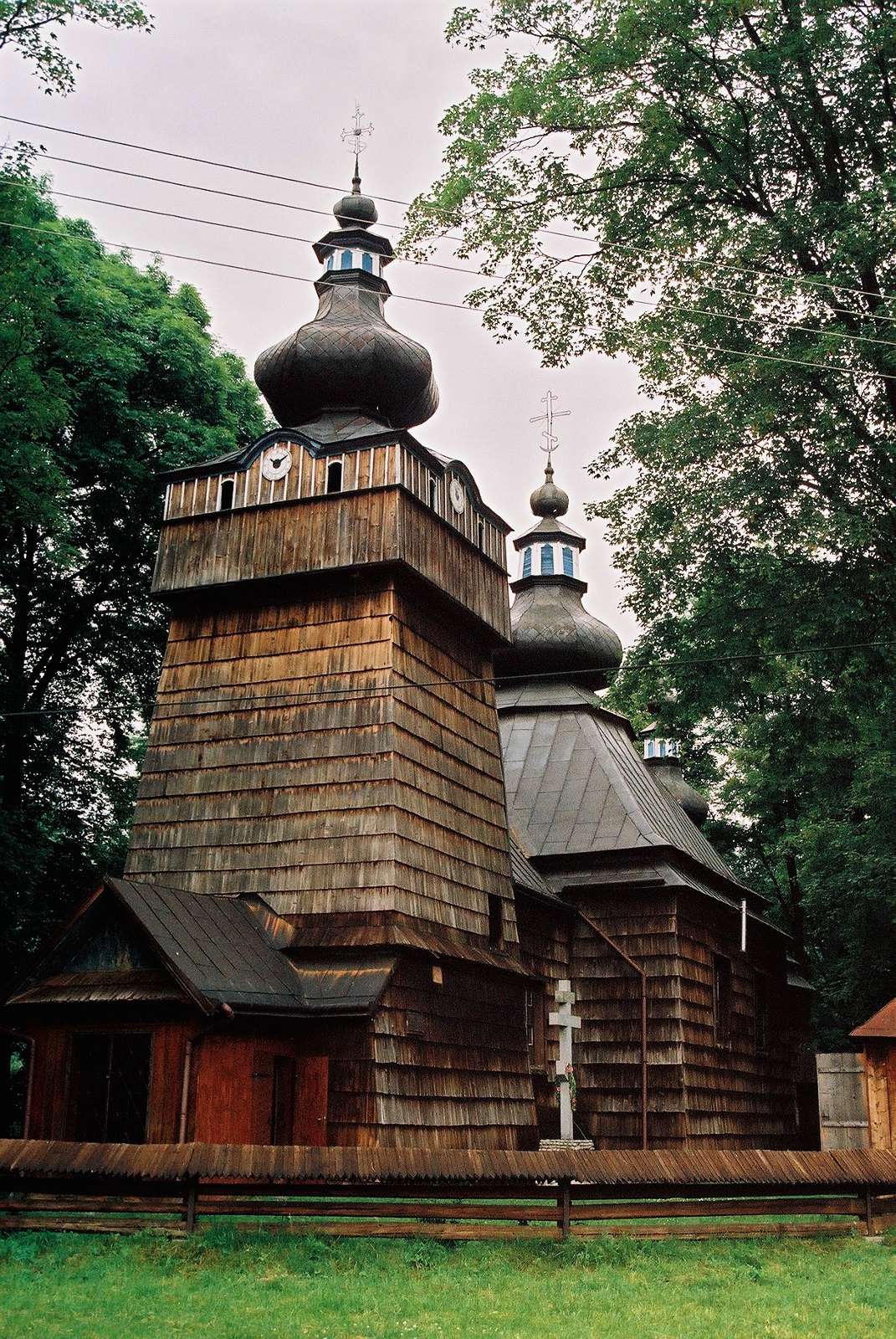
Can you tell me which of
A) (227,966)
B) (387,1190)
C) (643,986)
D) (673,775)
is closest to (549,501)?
(673,775)

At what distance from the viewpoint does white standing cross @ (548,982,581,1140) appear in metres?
19.0

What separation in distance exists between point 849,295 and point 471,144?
524 centimetres

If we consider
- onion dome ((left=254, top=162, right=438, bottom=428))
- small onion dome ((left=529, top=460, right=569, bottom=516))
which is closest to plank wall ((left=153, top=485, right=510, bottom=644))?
onion dome ((left=254, top=162, right=438, bottom=428))

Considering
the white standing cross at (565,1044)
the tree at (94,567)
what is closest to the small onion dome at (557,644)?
the tree at (94,567)

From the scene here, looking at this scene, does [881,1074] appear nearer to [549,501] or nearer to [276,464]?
[276,464]

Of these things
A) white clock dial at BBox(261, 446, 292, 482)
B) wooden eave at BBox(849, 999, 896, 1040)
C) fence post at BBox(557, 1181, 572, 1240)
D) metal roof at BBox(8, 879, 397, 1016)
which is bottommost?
fence post at BBox(557, 1181, 572, 1240)

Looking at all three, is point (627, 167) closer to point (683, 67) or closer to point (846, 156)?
point (683, 67)

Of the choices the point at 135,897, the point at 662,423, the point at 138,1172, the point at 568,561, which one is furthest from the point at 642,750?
the point at 138,1172

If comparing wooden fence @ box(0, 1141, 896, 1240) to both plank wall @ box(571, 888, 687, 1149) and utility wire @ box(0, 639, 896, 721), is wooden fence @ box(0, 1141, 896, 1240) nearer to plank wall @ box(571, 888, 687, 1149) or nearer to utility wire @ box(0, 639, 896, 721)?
utility wire @ box(0, 639, 896, 721)

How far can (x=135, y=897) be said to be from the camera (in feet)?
47.1

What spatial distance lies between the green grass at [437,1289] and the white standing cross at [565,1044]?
8.37m

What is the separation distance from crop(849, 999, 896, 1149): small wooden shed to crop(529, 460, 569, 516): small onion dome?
14897 millimetres

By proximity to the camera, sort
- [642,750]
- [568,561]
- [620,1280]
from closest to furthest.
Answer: [620,1280]
[568,561]
[642,750]

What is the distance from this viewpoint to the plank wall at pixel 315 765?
1616 centimetres
